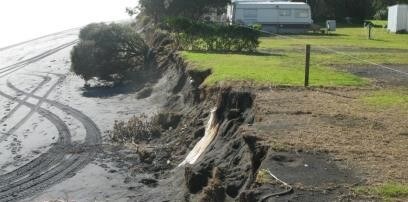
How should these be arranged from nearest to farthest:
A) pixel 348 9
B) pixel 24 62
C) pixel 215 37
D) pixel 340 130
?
pixel 340 130
pixel 215 37
pixel 24 62
pixel 348 9

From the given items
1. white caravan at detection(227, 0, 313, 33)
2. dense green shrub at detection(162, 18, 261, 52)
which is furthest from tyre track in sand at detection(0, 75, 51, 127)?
white caravan at detection(227, 0, 313, 33)

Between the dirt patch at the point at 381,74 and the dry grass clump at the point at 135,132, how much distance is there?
738cm

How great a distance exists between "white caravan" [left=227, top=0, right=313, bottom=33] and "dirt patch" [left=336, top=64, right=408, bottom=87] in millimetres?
28138

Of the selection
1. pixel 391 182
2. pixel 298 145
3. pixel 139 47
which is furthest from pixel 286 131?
pixel 139 47

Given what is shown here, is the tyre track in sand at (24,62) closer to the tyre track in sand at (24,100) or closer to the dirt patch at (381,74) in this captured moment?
the tyre track in sand at (24,100)

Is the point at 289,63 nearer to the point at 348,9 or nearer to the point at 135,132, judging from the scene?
the point at 135,132

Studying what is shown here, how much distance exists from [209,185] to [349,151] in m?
2.71

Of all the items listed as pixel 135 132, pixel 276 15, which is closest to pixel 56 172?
pixel 135 132

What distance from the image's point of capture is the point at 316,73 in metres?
20.6

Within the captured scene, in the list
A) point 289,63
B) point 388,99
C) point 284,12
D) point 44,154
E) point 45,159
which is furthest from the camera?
point 284,12

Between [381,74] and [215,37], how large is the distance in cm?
1130

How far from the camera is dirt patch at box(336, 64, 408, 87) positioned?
19.0m

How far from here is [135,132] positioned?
20438 mm

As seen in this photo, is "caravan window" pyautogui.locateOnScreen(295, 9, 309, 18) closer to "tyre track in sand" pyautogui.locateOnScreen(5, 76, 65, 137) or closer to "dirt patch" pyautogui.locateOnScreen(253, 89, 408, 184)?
"tyre track in sand" pyautogui.locateOnScreen(5, 76, 65, 137)
